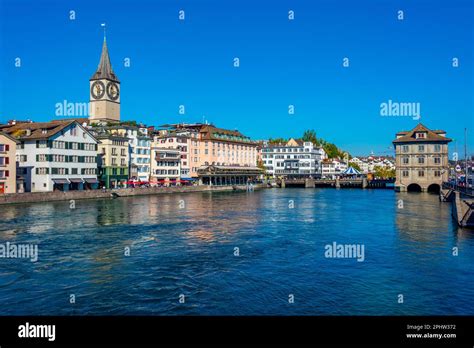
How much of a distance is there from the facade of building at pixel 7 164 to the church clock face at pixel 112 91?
70.1 m

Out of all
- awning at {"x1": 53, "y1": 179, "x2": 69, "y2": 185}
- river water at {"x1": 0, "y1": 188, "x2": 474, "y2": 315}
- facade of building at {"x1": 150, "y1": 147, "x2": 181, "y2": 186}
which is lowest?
river water at {"x1": 0, "y1": 188, "x2": 474, "y2": 315}

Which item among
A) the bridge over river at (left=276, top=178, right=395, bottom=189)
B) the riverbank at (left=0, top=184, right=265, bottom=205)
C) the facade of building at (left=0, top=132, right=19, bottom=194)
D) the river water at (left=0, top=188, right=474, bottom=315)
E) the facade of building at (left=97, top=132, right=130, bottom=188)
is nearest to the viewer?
the river water at (left=0, top=188, right=474, bottom=315)

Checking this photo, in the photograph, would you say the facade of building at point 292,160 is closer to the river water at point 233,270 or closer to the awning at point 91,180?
the awning at point 91,180

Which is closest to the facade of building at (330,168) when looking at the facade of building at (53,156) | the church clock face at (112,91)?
the church clock face at (112,91)

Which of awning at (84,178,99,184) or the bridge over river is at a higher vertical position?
awning at (84,178,99,184)

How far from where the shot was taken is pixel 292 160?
16550 centimetres

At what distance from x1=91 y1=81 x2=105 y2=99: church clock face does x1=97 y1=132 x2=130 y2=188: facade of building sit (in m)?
43.1

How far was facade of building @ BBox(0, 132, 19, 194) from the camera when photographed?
65.6 m

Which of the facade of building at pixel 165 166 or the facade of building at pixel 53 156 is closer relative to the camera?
the facade of building at pixel 53 156

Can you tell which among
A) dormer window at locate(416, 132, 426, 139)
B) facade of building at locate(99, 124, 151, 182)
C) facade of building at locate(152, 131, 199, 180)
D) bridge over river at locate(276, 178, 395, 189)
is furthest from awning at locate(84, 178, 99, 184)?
dormer window at locate(416, 132, 426, 139)

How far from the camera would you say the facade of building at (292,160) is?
164375 millimetres
